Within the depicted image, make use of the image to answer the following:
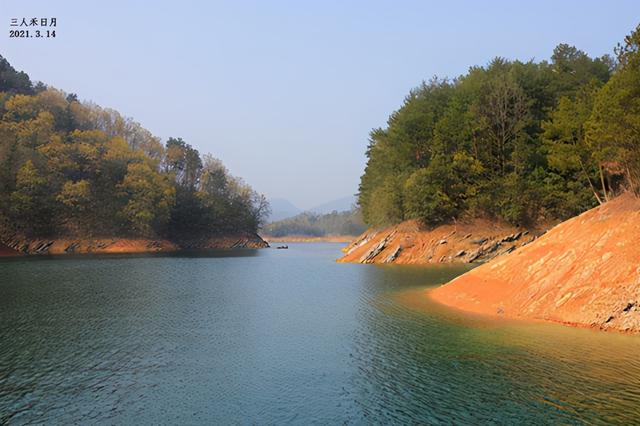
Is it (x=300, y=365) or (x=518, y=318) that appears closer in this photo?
(x=300, y=365)

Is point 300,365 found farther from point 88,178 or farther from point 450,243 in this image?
point 88,178

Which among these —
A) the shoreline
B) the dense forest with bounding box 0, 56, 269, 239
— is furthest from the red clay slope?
the dense forest with bounding box 0, 56, 269, 239

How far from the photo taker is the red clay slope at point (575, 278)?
27281 millimetres

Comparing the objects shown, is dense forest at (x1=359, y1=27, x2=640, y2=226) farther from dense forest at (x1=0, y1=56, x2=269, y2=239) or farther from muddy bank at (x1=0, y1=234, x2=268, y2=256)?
dense forest at (x1=0, y1=56, x2=269, y2=239)

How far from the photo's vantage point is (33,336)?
26.2 meters

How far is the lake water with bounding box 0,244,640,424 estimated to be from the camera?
1542 cm

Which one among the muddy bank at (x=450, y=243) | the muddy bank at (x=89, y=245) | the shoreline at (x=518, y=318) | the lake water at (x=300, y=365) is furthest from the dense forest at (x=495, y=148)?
the muddy bank at (x=89, y=245)

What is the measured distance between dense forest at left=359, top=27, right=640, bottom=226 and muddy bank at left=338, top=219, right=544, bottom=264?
2.23 metres

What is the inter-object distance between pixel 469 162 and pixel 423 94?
24.0 meters

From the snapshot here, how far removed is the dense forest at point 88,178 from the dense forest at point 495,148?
7611cm

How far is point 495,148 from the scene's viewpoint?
87.4 meters

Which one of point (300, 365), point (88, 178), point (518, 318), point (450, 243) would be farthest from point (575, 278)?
point (88, 178)

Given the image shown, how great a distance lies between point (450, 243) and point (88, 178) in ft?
344

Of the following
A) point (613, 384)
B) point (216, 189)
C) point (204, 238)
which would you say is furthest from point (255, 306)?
point (216, 189)
